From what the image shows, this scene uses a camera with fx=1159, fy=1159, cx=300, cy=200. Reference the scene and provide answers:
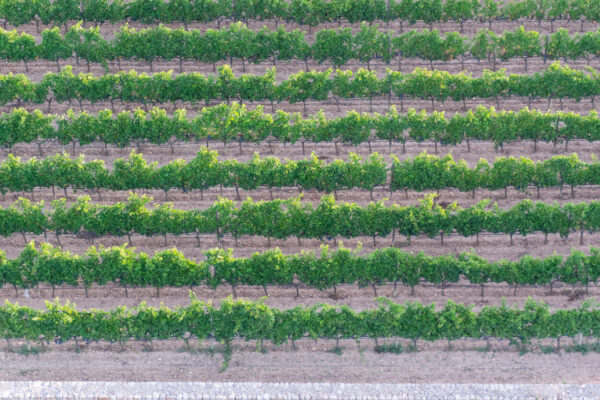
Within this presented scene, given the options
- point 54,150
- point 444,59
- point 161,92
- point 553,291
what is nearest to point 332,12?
point 444,59

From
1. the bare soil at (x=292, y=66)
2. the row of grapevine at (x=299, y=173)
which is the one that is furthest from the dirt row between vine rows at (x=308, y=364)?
the bare soil at (x=292, y=66)

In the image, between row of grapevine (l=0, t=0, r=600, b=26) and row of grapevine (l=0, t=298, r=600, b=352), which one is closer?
row of grapevine (l=0, t=298, r=600, b=352)

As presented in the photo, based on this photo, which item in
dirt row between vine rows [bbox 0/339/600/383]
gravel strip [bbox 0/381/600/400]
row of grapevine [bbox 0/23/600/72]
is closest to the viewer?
gravel strip [bbox 0/381/600/400]

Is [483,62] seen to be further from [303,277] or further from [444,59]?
[303,277]

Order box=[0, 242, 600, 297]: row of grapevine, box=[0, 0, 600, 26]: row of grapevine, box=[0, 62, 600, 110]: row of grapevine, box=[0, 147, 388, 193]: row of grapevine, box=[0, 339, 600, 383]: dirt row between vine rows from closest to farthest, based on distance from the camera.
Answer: box=[0, 339, 600, 383]: dirt row between vine rows, box=[0, 242, 600, 297]: row of grapevine, box=[0, 147, 388, 193]: row of grapevine, box=[0, 62, 600, 110]: row of grapevine, box=[0, 0, 600, 26]: row of grapevine

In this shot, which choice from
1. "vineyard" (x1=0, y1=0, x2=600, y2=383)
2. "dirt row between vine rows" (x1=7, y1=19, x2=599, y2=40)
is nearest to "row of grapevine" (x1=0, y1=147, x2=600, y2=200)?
"vineyard" (x1=0, y1=0, x2=600, y2=383)

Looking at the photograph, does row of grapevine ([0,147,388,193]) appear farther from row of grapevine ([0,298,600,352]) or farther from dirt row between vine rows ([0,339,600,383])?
dirt row between vine rows ([0,339,600,383])
